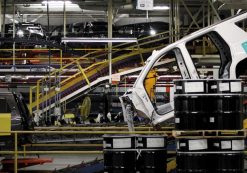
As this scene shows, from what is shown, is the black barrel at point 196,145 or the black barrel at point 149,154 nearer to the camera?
the black barrel at point 196,145

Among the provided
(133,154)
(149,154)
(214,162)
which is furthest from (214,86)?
(133,154)

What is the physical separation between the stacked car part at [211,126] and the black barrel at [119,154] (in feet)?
2.36

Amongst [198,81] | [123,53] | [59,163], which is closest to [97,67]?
[123,53]

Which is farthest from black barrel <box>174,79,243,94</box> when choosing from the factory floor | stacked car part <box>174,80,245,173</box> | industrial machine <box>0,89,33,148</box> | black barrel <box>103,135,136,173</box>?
the factory floor

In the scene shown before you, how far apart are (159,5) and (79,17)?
20.2 ft

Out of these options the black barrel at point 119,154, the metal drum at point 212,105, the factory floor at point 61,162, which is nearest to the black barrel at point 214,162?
the metal drum at point 212,105

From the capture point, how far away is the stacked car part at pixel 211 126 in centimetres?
716

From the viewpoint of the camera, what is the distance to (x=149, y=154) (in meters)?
7.57

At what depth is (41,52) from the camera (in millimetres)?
21016

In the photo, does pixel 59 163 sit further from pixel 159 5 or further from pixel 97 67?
pixel 159 5

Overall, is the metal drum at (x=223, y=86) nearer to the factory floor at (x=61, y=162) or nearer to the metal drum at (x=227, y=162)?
the metal drum at (x=227, y=162)

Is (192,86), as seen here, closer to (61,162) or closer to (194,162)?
(194,162)

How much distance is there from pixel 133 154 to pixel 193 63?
96.5 inches

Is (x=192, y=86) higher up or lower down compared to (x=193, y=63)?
lower down
